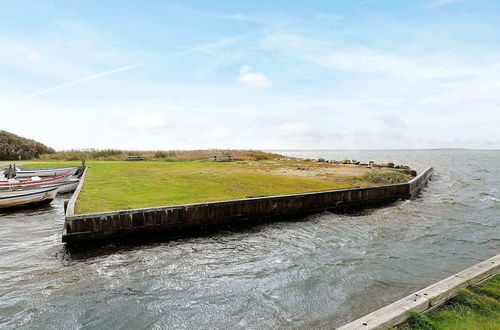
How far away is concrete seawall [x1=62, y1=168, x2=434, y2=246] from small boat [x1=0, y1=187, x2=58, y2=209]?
393 cm

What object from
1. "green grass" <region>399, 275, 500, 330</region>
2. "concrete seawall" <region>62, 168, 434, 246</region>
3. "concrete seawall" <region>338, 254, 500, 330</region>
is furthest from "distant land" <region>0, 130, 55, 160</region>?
"green grass" <region>399, 275, 500, 330</region>

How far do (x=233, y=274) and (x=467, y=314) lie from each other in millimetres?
4617

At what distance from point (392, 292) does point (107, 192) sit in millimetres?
11219

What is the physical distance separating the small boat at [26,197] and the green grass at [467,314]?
15.8 m

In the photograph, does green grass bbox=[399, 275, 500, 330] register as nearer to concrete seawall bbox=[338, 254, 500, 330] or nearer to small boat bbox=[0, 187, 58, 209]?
concrete seawall bbox=[338, 254, 500, 330]

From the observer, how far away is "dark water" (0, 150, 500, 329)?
554cm

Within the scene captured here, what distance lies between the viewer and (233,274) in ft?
24.1

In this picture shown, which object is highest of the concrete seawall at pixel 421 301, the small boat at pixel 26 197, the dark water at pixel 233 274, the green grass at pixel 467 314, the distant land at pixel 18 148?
the distant land at pixel 18 148

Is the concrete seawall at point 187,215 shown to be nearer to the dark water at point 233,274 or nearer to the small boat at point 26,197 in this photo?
the dark water at point 233,274

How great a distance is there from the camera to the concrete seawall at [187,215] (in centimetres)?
895

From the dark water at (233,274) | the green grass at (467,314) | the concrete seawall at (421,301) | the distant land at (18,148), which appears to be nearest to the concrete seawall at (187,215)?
the dark water at (233,274)

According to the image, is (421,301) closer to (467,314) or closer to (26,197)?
(467,314)

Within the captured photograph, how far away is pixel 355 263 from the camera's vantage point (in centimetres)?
810

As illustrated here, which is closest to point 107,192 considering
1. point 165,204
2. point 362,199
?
point 165,204
